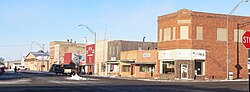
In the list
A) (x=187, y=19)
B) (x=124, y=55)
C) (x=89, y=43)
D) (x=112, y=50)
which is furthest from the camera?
(x=89, y=43)

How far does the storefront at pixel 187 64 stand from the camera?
54875 millimetres

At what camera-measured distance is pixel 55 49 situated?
121 metres

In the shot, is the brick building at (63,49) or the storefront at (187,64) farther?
the brick building at (63,49)

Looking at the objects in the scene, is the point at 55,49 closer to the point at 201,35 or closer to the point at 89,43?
the point at 89,43

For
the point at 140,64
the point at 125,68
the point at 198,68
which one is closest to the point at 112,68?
the point at 125,68

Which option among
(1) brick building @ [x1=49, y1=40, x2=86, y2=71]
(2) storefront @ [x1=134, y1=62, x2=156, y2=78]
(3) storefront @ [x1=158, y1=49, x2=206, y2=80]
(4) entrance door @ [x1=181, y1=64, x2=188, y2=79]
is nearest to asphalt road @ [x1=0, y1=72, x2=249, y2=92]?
(3) storefront @ [x1=158, y1=49, x2=206, y2=80]

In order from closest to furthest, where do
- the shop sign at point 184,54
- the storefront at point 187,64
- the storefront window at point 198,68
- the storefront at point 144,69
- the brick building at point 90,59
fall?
the storefront at point 187,64 < the shop sign at point 184,54 < the storefront window at point 198,68 < the storefront at point 144,69 < the brick building at point 90,59

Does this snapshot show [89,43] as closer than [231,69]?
No

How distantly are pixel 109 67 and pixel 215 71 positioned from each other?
26.7 metres

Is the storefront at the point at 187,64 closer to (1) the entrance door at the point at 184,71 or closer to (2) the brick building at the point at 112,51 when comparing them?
(1) the entrance door at the point at 184,71

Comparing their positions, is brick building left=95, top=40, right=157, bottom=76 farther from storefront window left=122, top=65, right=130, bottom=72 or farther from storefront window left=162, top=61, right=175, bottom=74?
storefront window left=162, top=61, right=175, bottom=74

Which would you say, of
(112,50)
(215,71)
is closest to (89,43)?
(112,50)

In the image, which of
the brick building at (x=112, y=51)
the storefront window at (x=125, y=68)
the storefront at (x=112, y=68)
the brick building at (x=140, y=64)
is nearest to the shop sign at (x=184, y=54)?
the brick building at (x=140, y=64)

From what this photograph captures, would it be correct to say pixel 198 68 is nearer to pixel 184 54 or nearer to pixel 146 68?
pixel 184 54
